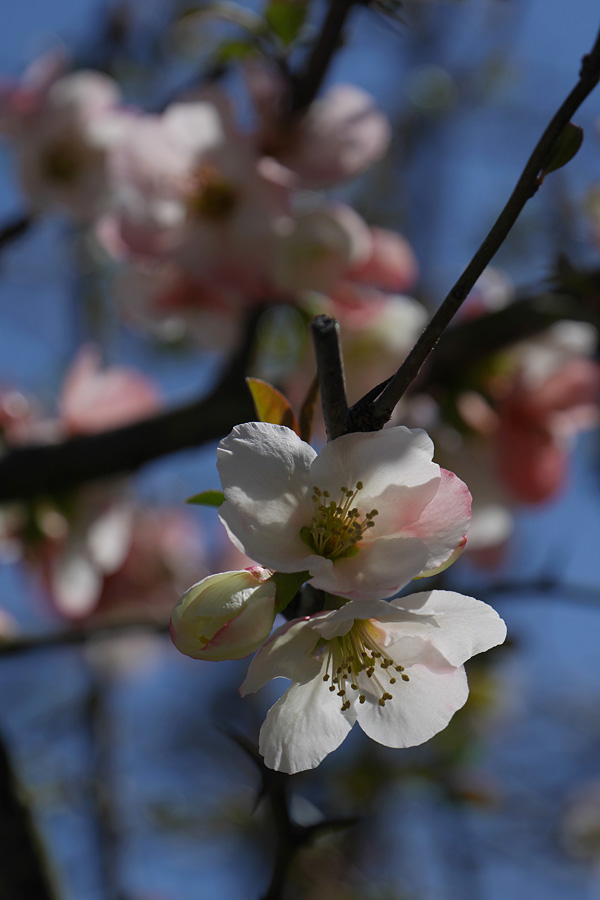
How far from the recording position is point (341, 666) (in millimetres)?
503

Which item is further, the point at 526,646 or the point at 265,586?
the point at 526,646

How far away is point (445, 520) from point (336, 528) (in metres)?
0.06

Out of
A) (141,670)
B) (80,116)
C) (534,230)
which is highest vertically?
(80,116)

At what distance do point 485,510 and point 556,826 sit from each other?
1872mm

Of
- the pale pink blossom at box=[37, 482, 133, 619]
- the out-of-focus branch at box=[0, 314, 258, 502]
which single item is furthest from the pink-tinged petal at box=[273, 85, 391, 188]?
the pale pink blossom at box=[37, 482, 133, 619]

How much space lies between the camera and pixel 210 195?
1089mm

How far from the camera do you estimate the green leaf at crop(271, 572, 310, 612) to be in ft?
1.47

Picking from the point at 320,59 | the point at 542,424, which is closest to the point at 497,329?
the point at 542,424

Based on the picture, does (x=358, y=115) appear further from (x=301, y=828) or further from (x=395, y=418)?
(x=301, y=828)

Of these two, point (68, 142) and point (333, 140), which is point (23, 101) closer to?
point (68, 142)

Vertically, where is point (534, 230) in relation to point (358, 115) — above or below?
below

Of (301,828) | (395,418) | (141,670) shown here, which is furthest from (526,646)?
(141,670)

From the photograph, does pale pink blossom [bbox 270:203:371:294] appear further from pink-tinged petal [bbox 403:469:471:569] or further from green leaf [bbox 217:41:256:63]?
pink-tinged petal [bbox 403:469:471:569]

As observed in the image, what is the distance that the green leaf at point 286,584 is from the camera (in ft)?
1.47
